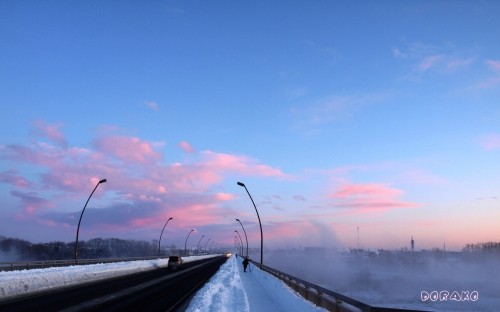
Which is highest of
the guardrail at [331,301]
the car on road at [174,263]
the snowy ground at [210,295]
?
the guardrail at [331,301]

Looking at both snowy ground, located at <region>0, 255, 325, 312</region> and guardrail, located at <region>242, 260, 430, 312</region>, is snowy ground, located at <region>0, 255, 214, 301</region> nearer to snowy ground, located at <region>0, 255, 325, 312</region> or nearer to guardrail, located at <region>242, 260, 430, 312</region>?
snowy ground, located at <region>0, 255, 325, 312</region>

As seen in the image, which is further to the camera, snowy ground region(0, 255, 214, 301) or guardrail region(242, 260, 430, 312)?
snowy ground region(0, 255, 214, 301)

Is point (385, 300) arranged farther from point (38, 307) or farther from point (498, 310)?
point (38, 307)

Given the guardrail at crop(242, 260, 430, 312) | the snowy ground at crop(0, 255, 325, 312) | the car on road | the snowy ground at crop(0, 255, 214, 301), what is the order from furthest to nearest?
the car on road
the snowy ground at crop(0, 255, 214, 301)
the snowy ground at crop(0, 255, 325, 312)
the guardrail at crop(242, 260, 430, 312)

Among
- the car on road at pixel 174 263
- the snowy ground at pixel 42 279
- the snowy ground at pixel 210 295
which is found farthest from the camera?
the car on road at pixel 174 263

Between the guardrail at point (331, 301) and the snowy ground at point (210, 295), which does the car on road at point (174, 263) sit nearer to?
the snowy ground at point (210, 295)

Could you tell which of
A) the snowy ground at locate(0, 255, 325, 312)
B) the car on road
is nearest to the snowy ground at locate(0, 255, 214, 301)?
the snowy ground at locate(0, 255, 325, 312)

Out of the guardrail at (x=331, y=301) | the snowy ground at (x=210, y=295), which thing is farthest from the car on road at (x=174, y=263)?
the guardrail at (x=331, y=301)

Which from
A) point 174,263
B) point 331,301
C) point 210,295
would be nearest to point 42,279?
point 210,295

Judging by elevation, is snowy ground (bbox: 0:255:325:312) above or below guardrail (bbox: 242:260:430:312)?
below

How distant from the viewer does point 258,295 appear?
25906 mm

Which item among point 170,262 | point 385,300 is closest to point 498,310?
point 385,300

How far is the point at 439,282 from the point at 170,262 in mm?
102129

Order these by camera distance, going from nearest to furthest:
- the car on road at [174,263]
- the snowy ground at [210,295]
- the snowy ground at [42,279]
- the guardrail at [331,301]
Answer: the guardrail at [331,301], the snowy ground at [210,295], the snowy ground at [42,279], the car on road at [174,263]
